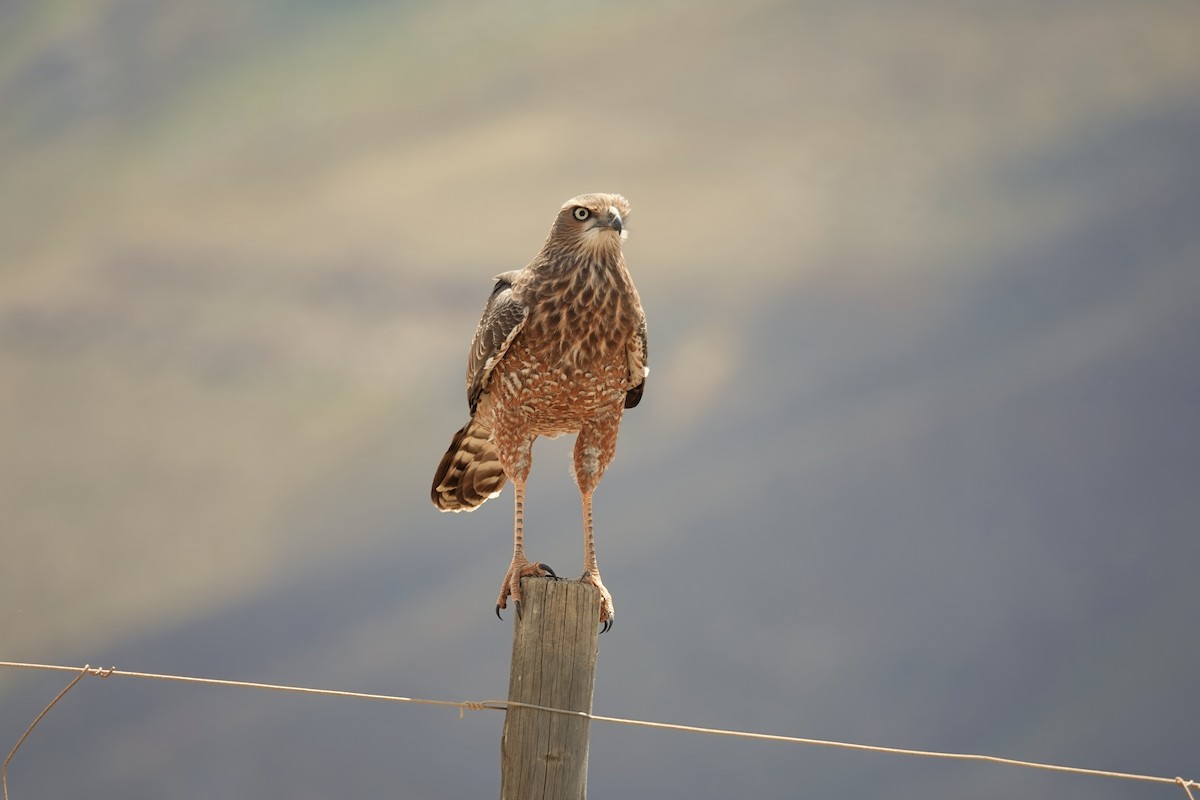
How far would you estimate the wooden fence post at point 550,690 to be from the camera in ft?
8.89

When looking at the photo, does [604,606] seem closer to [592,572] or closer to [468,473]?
[592,572]

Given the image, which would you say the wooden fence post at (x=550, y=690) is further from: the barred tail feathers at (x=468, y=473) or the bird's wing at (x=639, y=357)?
the barred tail feathers at (x=468, y=473)

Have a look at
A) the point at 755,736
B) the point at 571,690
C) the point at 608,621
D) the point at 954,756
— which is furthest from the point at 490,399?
the point at 954,756

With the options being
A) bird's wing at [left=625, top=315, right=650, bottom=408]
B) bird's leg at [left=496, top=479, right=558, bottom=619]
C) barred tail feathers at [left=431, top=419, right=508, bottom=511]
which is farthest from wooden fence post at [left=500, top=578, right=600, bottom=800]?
barred tail feathers at [left=431, top=419, right=508, bottom=511]

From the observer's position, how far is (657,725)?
109 inches

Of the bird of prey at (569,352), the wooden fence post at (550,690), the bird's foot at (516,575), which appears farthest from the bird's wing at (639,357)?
the wooden fence post at (550,690)

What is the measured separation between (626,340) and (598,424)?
0.37 m

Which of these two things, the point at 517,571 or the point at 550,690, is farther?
the point at 517,571

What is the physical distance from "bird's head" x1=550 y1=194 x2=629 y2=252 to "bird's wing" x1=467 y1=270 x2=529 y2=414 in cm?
29

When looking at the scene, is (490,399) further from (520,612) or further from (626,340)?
(520,612)

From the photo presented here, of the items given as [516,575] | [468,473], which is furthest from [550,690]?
[468,473]

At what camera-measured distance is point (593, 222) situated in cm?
383

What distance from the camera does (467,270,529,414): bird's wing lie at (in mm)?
3855

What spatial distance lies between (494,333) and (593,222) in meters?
0.50
